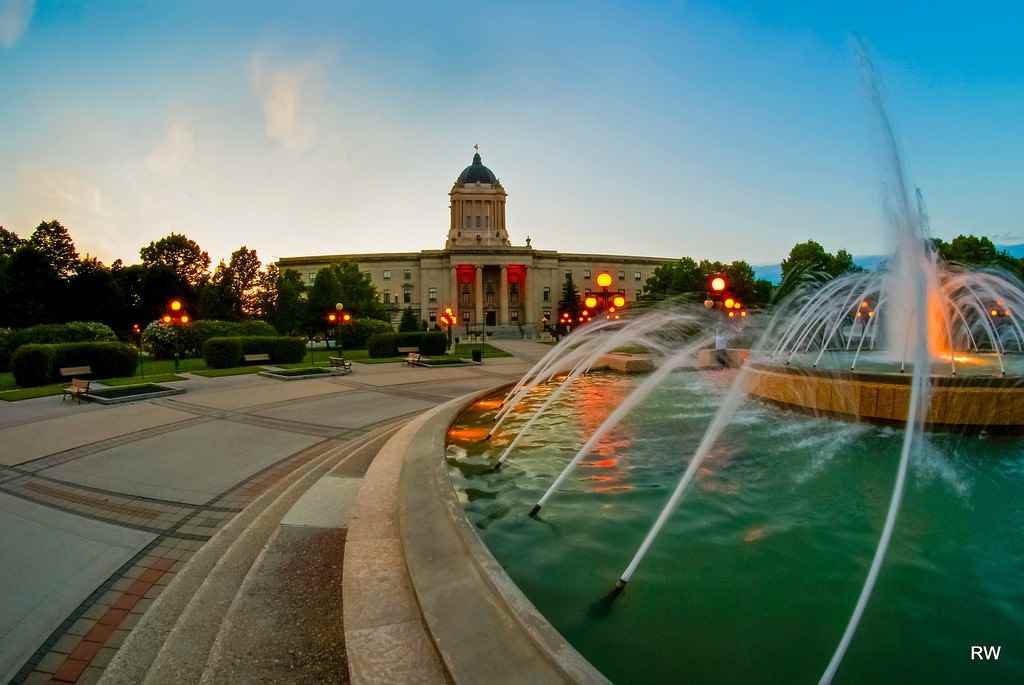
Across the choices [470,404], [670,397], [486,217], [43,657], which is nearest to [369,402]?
[470,404]

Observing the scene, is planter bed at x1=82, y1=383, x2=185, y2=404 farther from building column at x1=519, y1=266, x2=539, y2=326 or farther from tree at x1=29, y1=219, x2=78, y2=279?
building column at x1=519, y1=266, x2=539, y2=326

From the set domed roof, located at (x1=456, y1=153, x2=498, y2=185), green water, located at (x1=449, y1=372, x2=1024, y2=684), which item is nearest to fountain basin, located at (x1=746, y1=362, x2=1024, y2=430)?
green water, located at (x1=449, y1=372, x2=1024, y2=684)

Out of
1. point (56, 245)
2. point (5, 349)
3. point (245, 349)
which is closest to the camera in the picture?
point (245, 349)

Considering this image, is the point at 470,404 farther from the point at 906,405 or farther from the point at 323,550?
the point at 906,405

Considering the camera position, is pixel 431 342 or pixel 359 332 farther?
pixel 359 332

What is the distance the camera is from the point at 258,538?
4449mm

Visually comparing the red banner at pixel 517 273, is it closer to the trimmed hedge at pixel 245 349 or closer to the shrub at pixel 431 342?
the shrub at pixel 431 342

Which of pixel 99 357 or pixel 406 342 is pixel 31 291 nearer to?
pixel 99 357

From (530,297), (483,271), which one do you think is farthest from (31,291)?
(530,297)

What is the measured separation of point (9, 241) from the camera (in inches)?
2506

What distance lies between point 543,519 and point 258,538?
102 inches

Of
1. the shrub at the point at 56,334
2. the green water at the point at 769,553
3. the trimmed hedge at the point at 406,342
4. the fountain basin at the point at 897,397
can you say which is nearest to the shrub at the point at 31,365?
the shrub at the point at 56,334

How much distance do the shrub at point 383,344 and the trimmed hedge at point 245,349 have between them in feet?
15.3

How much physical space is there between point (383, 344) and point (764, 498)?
3160 cm
